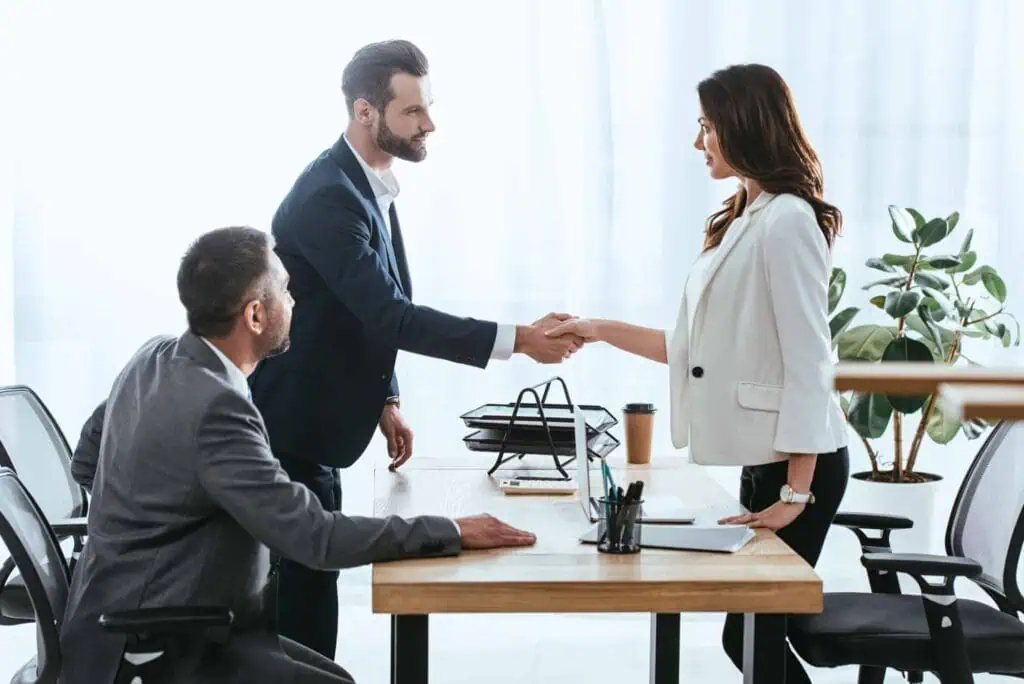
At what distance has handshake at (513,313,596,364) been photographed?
9.24 ft

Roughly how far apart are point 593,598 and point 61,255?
292cm

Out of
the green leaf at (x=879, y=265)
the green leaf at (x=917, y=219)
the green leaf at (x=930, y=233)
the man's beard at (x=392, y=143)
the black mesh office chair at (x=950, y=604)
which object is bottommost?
the black mesh office chair at (x=950, y=604)

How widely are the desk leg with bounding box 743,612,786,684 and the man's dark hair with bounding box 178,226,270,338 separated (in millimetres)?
941

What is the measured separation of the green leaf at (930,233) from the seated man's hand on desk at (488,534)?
2036mm

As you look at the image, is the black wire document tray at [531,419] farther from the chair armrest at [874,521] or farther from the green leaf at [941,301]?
the green leaf at [941,301]

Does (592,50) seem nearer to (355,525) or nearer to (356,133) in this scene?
(356,133)

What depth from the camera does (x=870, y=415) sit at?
3494mm

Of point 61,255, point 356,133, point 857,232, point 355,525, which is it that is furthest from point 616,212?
point 355,525

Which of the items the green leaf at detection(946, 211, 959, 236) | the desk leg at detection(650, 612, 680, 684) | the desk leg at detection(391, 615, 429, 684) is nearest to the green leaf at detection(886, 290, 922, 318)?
the green leaf at detection(946, 211, 959, 236)

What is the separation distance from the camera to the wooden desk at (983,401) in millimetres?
561

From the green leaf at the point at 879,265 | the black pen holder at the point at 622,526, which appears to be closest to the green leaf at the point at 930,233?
the green leaf at the point at 879,265

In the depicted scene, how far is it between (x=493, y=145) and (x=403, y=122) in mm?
1291

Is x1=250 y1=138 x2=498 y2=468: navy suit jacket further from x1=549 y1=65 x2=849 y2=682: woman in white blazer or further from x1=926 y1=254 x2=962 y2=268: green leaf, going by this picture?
x1=926 y1=254 x2=962 y2=268: green leaf

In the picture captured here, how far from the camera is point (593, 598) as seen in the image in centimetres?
174
